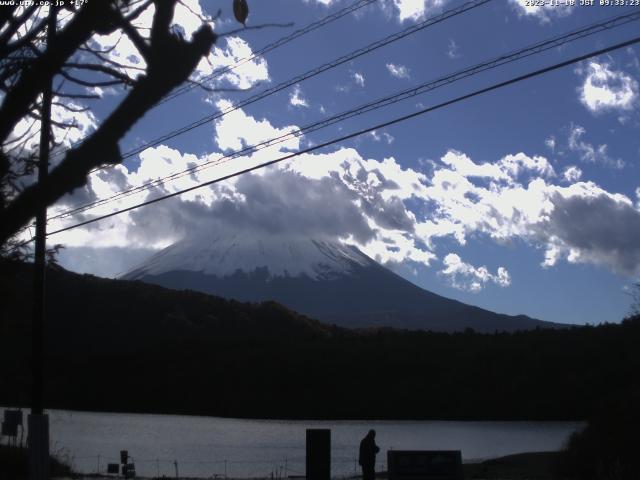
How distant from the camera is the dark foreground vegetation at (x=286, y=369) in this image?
88000 mm

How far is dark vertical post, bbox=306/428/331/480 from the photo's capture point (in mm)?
15688

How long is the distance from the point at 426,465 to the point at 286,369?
78558mm

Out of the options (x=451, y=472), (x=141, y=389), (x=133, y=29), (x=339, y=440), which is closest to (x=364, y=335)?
(x=141, y=389)

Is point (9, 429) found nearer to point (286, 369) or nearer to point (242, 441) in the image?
point (242, 441)

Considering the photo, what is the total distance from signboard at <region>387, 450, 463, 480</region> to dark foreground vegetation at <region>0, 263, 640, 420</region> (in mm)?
71877

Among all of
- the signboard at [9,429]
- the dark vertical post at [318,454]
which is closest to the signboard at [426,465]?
the dark vertical post at [318,454]

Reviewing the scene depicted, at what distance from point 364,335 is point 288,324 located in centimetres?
973

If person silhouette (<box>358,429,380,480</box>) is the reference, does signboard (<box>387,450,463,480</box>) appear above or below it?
above

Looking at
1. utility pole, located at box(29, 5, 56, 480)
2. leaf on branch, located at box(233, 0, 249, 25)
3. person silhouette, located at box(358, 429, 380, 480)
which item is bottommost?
person silhouette, located at box(358, 429, 380, 480)

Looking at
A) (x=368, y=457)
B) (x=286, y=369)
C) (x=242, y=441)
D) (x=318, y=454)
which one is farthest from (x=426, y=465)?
(x=286, y=369)

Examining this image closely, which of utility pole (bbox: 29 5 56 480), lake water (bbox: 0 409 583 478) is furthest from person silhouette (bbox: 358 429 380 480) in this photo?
lake water (bbox: 0 409 583 478)

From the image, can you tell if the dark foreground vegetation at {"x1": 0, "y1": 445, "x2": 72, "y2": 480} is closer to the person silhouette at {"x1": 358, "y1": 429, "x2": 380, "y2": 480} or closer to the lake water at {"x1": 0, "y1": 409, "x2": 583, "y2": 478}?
the person silhouette at {"x1": 358, "y1": 429, "x2": 380, "y2": 480}

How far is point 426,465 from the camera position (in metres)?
15.1

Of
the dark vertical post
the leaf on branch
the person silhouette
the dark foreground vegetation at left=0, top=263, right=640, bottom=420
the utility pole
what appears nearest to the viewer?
the leaf on branch
